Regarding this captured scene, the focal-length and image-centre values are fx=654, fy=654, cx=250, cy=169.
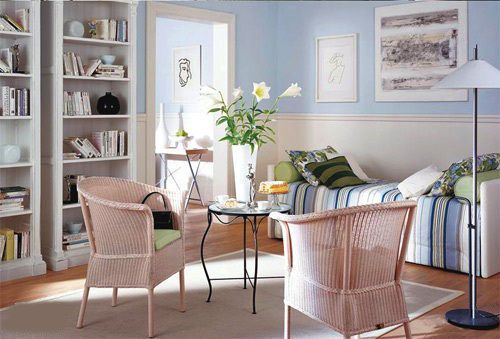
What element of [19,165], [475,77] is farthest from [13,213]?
[475,77]

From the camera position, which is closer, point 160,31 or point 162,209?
point 162,209

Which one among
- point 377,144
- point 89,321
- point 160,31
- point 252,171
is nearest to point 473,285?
point 252,171

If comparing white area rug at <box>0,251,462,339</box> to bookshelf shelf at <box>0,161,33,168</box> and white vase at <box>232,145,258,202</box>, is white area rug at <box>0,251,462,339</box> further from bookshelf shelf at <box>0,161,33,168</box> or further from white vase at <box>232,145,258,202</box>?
bookshelf shelf at <box>0,161,33,168</box>

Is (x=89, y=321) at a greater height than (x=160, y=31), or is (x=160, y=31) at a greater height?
(x=160, y=31)

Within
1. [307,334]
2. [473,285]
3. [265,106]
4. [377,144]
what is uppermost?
[265,106]

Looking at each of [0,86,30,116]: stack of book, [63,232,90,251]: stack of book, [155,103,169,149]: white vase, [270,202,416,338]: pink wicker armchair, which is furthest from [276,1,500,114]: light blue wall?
[0,86,30,116]: stack of book

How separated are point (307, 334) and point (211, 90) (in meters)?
1.64

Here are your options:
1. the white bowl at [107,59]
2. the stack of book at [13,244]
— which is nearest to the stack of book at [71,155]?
the stack of book at [13,244]

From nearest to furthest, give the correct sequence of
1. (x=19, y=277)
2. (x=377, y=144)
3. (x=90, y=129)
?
(x=19, y=277)
(x=90, y=129)
(x=377, y=144)

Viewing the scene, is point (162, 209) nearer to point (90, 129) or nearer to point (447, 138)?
point (90, 129)

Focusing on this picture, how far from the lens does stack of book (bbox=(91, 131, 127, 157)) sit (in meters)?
5.20

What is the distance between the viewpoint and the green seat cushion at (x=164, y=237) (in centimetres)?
355

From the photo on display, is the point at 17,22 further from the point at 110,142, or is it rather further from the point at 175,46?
the point at 175,46

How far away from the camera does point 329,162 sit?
585cm
